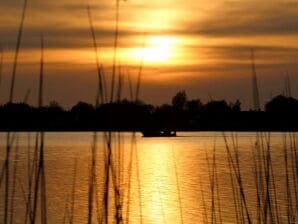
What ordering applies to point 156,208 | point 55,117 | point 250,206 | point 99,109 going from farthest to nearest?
point 156,208 < point 250,206 < point 55,117 < point 99,109

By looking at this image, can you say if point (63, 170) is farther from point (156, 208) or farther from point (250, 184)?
point (156, 208)

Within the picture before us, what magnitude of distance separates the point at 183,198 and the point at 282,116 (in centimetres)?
1350

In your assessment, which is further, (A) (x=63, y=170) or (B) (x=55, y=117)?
(A) (x=63, y=170)

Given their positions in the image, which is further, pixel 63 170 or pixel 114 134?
pixel 63 170

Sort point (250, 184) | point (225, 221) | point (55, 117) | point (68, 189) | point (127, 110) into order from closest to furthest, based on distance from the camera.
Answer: point (127, 110) → point (55, 117) → point (225, 221) → point (68, 189) → point (250, 184)

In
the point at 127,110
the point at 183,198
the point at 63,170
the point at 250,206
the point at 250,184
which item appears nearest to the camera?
the point at 127,110

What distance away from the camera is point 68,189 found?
20891mm

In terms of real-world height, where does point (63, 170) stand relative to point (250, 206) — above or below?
above

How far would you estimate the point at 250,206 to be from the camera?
1561 cm

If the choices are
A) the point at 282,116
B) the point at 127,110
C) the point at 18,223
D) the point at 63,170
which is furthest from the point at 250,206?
the point at 63,170

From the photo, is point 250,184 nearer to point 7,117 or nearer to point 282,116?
point 282,116

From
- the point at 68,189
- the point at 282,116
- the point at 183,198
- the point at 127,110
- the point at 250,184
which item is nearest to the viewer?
the point at 127,110

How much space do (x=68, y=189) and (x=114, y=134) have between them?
58.6 ft

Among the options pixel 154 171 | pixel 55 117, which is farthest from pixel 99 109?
pixel 154 171
